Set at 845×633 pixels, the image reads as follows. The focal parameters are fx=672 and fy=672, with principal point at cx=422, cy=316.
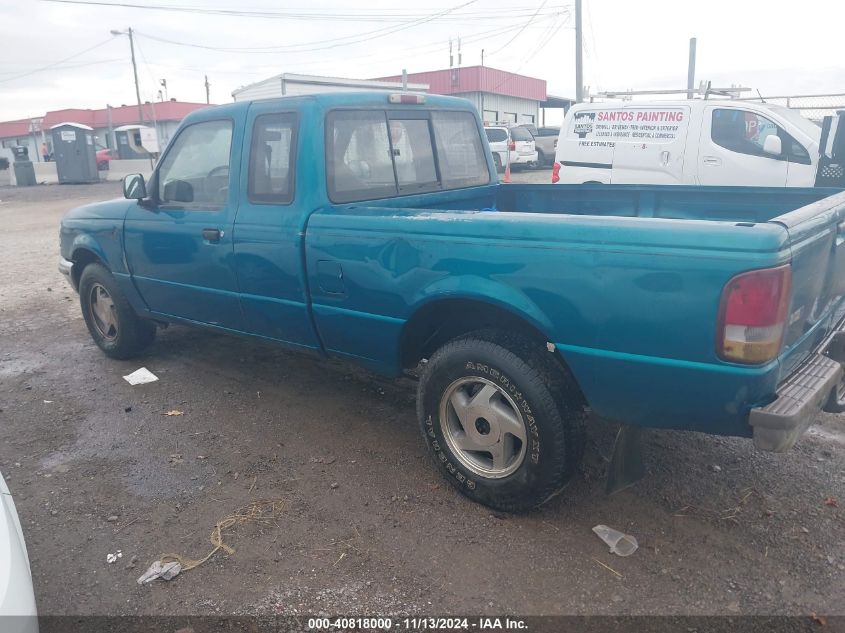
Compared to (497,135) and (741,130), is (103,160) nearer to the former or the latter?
(497,135)

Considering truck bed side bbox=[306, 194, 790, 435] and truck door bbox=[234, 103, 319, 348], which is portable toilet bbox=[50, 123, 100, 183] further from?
truck bed side bbox=[306, 194, 790, 435]

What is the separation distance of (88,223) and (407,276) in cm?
338

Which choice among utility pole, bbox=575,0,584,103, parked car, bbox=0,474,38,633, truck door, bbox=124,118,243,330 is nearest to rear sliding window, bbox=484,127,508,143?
utility pole, bbox=575,0,584,103

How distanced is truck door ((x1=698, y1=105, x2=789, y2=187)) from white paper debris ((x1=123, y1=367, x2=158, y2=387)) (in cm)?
727

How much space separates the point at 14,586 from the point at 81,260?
4.28 m

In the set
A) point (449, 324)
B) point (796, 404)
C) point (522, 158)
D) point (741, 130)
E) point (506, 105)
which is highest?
point (506, 105)

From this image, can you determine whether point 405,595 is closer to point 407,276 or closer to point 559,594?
point 559,594

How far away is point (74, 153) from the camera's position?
26.0 meters

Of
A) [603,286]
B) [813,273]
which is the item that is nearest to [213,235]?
[603,286]

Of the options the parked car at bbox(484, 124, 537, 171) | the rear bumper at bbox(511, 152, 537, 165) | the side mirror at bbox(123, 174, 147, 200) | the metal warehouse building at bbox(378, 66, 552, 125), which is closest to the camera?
the side mirror at bbox(123, 174, 147, 200)

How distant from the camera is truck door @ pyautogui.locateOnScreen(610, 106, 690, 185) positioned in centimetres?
901

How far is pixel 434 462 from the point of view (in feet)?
11.6

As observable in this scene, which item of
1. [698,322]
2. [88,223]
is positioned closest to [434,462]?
[698,322]

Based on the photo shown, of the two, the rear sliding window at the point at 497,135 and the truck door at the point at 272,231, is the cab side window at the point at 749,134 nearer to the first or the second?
the truck door at the point at 272,231
